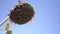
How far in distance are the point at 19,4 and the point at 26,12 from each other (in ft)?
0.56

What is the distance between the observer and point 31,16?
24.2 feet

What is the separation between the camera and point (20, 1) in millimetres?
7254

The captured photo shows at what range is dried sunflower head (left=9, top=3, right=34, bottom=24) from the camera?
7.25 meters

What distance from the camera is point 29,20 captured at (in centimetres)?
735

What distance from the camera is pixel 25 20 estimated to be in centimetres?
730

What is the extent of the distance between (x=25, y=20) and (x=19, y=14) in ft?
0.43

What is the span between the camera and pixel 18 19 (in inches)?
287

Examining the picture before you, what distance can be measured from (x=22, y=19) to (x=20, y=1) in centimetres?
28

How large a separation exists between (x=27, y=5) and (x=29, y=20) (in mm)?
234

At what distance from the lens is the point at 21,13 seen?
23.8ft

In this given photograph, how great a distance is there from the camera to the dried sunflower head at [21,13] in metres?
7.25

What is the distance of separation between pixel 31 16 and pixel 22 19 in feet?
0.53

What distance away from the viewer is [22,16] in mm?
7277
